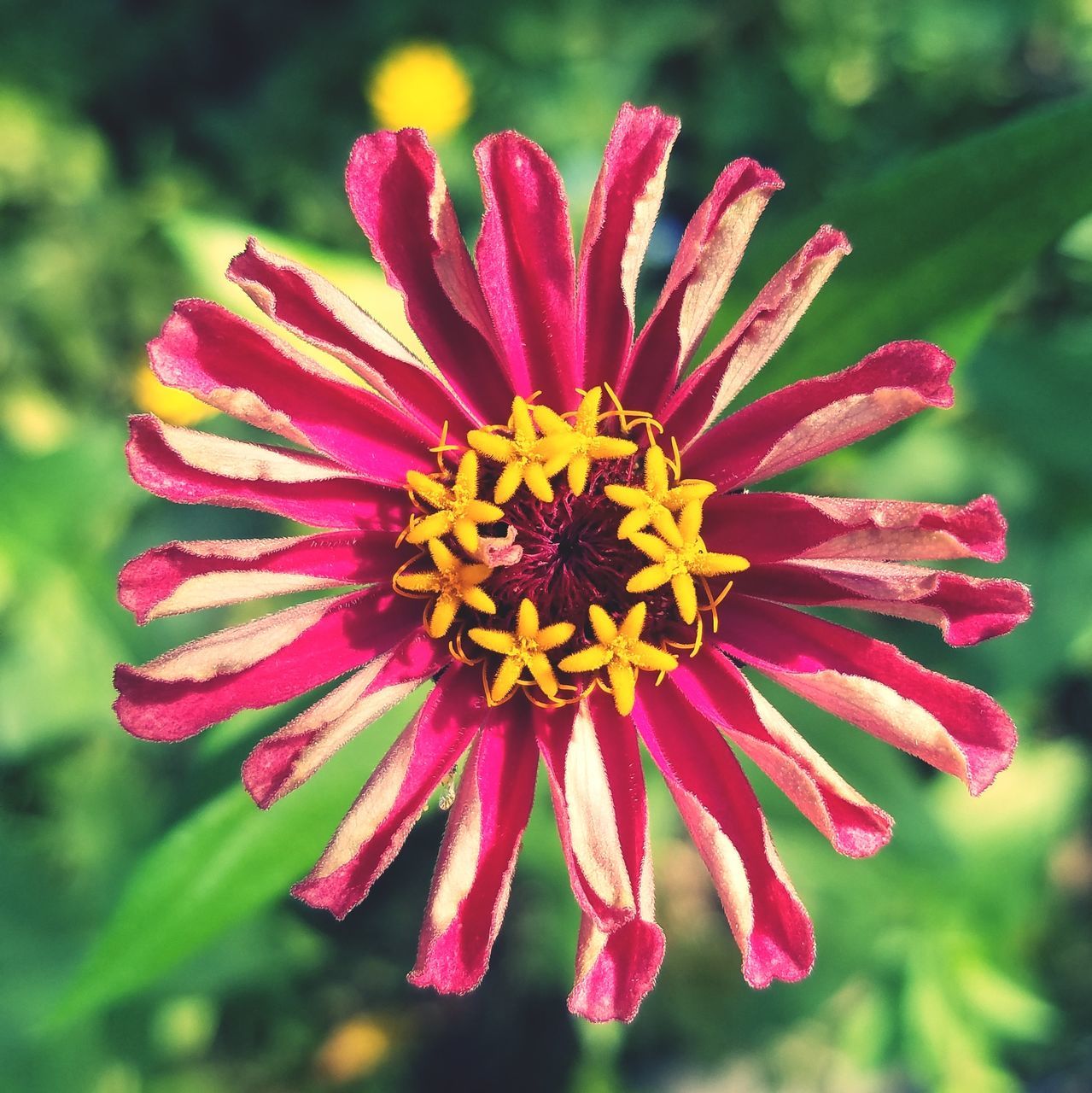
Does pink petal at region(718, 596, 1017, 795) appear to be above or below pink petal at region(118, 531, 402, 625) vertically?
below

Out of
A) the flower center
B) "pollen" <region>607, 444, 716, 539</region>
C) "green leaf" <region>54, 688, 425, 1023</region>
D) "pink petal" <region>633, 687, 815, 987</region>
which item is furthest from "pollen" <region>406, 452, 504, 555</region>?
"green leaf" <region>54, 688, 425, 1023</region>

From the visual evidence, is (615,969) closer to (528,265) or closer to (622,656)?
(622,656)

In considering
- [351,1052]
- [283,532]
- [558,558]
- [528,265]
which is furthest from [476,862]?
[351,1052]

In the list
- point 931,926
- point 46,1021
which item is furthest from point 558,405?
point 931,926

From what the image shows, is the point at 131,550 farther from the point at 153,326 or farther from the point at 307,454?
the point at 307,454

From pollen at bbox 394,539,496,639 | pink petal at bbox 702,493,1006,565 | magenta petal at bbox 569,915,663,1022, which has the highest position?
pollen at bbox 394,539,496,639

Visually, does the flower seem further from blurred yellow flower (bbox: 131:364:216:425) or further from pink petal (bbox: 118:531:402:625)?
blurred yellow flower (bbox: 131:364:216:425)
